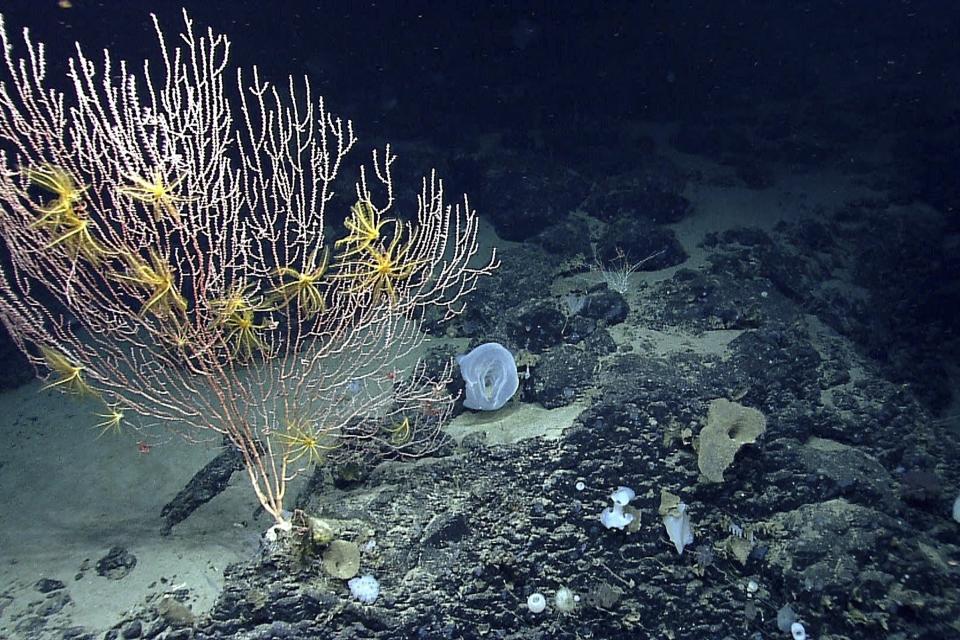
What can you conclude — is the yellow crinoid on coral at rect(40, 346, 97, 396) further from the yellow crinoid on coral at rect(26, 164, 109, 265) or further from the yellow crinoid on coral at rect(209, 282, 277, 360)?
the yellow crinoid on coral at rect(209, 282, 277, 360)

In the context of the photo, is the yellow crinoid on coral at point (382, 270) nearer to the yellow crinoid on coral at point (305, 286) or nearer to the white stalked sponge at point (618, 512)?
the yellow crinoid on coral at point (305, 286)

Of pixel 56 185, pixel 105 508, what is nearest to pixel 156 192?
pixel 56 185

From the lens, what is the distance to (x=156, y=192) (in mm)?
3031

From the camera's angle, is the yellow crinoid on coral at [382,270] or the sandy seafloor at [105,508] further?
the sandy seafloor at [105,508]

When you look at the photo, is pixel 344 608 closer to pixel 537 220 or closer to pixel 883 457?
pixel 883 457

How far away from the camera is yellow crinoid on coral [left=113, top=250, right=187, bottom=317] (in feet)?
10.2

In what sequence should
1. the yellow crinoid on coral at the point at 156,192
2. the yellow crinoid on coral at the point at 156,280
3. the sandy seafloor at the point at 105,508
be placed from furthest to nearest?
the sandy seafloor at the point at 105,508 → the yellow crinoid on coral at the point at 156,280 → the yellow crinoid on coral at the point at 156,192

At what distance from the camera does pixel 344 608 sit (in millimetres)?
3396

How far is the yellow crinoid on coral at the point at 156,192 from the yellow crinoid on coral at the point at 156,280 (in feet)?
0.88

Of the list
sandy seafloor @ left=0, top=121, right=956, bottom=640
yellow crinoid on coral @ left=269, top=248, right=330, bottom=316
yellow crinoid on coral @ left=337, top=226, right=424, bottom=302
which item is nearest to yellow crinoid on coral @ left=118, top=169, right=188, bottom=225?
yellow crinoid on coral @ left=269, top=248, right=330, bottom=316

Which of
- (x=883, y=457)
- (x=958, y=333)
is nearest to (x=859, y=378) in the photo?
(x=883, y=457)

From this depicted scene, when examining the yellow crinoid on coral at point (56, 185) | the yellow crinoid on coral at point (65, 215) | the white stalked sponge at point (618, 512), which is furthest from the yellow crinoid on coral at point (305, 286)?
the white stalked sponge at point (618, 512)

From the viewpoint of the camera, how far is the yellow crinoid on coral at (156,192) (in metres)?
3.01

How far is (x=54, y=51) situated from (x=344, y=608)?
539 inches
